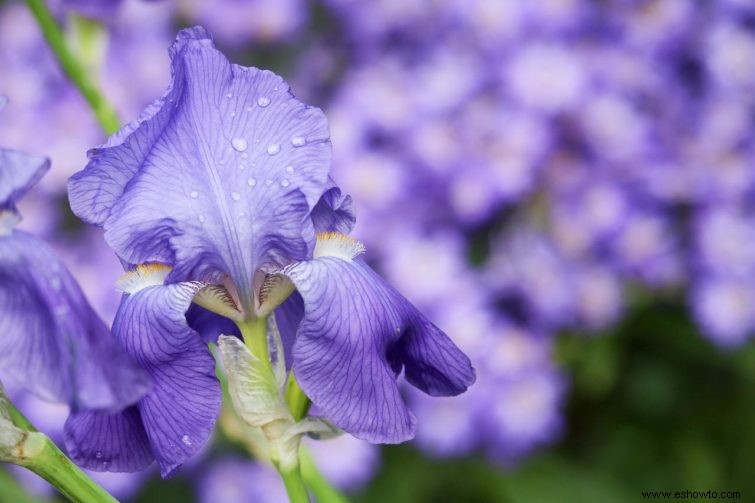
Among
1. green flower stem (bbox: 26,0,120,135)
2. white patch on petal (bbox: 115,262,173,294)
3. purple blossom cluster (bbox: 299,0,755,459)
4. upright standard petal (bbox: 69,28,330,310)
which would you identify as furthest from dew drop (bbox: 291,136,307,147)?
purple blossom cluster (bbox: 299,0,755,459)

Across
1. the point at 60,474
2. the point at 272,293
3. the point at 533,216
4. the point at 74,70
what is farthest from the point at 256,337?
the point at 533,216

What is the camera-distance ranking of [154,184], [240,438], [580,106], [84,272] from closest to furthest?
1. [154,184]
2. [240,438]
3. [84,272]
4. [580,106]

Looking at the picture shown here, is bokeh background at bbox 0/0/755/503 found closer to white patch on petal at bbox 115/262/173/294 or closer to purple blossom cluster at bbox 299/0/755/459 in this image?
purple blossom cluster at bbox 299/0/755/459

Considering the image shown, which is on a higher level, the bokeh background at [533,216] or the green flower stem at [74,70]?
the bokeh background at [533,216]

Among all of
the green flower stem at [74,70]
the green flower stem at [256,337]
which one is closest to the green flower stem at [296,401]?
the green flower stem at [256,337]

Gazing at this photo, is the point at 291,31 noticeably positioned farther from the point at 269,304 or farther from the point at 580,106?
the point at 269,304

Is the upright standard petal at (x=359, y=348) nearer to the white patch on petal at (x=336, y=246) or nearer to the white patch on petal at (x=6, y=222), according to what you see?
the white patch on petal at (x=336, y=246)

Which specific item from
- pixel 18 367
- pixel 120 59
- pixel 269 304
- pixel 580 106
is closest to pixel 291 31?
pixel 120 59
